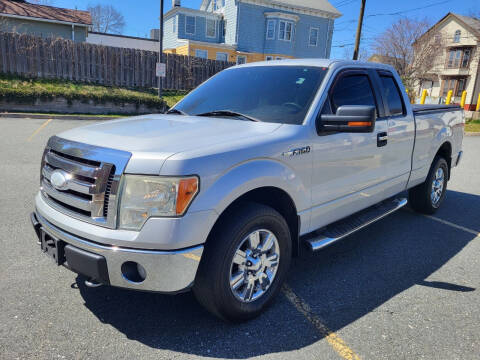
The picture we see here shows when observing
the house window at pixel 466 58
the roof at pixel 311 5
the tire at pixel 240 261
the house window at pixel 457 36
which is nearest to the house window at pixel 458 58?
the house window at pixel 466 58

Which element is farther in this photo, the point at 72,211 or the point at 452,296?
the point at 452,296

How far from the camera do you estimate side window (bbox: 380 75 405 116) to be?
14.2 ft

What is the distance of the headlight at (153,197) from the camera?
228 centimetres

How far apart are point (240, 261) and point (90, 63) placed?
1959cm

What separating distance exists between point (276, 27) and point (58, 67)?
767 inches

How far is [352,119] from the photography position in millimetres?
2961

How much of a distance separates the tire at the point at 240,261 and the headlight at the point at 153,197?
40 cm

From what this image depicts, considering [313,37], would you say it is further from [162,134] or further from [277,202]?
[162,134]

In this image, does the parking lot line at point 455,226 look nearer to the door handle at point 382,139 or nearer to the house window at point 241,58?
the door handle at point 382,139

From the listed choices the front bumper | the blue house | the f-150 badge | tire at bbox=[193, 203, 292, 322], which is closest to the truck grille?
the front bumper

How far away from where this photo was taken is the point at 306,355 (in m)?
2.54

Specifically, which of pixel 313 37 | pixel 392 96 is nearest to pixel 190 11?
pixel 313 37

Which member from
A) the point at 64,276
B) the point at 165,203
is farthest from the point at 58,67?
the point at 165,203

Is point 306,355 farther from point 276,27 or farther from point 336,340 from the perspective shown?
point 276,27
